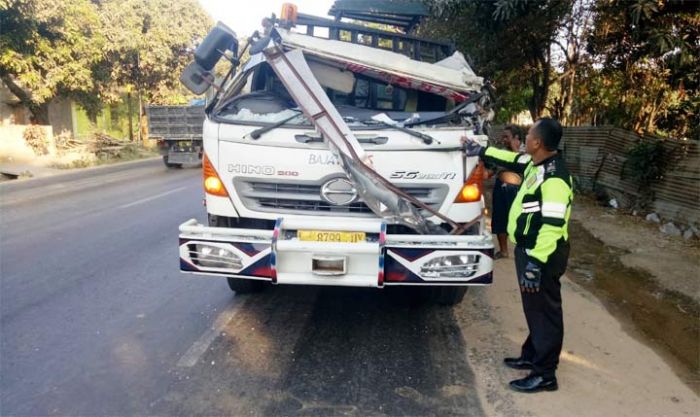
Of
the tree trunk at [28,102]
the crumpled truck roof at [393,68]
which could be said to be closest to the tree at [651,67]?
the crumpled truck roof at [393,68]

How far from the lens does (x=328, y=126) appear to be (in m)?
3.48

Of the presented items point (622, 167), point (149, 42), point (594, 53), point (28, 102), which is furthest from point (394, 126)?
point (149, 42)

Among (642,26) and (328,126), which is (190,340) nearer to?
(328,126)

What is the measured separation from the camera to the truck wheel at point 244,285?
445cm

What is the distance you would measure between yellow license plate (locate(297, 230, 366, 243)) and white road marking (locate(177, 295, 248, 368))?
3.55 ft

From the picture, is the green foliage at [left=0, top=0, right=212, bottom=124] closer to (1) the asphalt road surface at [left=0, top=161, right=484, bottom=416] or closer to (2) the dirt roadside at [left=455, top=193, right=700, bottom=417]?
(1) the asphalt road surface at [left=0, top=161, right=484, bottom=416]

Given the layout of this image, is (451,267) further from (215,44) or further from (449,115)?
(215,44)

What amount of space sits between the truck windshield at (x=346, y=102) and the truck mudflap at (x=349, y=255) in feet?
2.77

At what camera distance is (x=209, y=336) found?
374 cm

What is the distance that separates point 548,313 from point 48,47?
17.4 metres

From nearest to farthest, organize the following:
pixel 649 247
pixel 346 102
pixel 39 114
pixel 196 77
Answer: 1. pixel 196 77
2. pixel 346 102
3. pixel 649 247
4. pixel 39 114

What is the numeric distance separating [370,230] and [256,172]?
0.88 metres

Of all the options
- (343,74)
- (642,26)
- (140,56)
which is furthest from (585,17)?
(140,56)

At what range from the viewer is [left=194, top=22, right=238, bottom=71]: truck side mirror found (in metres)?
3.89
